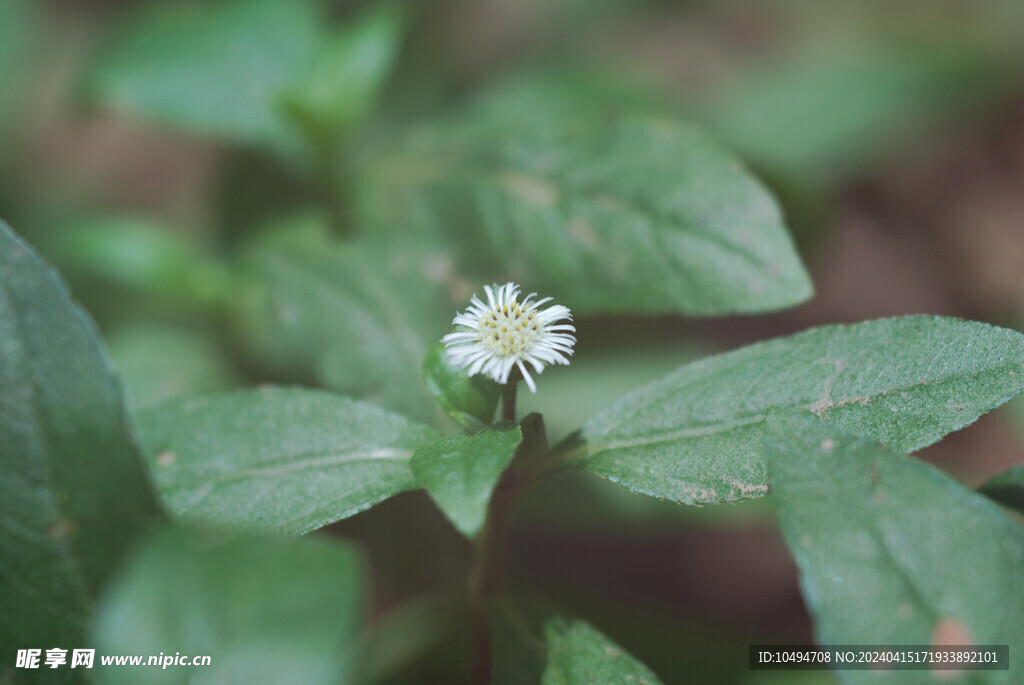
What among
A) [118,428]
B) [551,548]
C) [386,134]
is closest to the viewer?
[118,428]

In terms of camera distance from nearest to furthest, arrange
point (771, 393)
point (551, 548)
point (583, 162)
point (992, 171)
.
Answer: point (771, 393) < point (583, 162) < point (551, 548) < point (992, 171)

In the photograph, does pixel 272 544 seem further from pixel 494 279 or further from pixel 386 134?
pixel 386 134

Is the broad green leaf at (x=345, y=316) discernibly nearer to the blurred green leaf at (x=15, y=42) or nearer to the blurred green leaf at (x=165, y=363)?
the blurred green leaf at (x=165, y=363)

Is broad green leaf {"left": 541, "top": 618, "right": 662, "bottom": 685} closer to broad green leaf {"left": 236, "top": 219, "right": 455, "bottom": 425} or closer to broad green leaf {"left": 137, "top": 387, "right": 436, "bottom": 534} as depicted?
broad green leaf {"left": 137, "top": 387, "right": 436, "bottom": 534}

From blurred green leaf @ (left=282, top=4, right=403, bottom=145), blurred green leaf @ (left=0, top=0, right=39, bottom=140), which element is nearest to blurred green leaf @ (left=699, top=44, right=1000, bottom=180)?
blurred green leaf @ (left=282, top=4, right=403, bottom=145)

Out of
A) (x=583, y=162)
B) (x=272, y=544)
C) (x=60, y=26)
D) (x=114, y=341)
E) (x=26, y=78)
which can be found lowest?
(x=272, y=544)

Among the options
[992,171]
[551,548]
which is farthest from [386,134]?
[992,171]

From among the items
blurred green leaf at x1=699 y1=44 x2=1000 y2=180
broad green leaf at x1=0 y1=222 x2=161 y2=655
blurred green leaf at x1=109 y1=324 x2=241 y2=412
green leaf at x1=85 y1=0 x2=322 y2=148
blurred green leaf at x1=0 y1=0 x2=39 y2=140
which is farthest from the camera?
blurred green leaf at x1=0 y1=0 x2=39 y2=140
